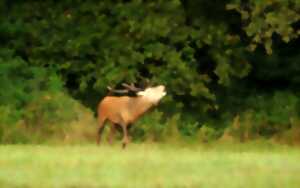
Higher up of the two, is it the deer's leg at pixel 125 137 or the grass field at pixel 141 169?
the deer's leg at pixel 125 137

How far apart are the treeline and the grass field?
6.64 metres

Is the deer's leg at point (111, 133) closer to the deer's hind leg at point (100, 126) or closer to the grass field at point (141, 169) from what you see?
the deer's hind leg at point (100, 126)

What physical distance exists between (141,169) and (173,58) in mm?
10228

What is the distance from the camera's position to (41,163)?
12617mm

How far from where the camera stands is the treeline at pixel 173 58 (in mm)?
21984

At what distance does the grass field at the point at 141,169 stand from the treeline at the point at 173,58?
6.64m

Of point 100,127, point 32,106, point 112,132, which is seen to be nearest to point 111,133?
point 112,132

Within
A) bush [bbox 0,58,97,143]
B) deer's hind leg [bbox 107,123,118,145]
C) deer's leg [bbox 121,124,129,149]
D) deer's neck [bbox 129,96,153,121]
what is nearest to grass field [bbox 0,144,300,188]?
deer's leg [bbox 121,124,129,149]

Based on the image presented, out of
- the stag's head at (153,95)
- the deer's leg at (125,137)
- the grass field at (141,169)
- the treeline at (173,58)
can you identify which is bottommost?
the grass field at (141,169)

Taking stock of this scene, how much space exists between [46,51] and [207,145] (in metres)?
4.87

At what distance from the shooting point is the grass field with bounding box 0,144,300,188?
35.0 feet

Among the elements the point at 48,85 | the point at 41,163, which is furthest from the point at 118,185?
the point at 48,85

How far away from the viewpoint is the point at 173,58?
22109 millimetres

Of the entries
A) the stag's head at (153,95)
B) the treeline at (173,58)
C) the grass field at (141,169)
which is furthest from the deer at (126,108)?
the treeline at (173,58)
